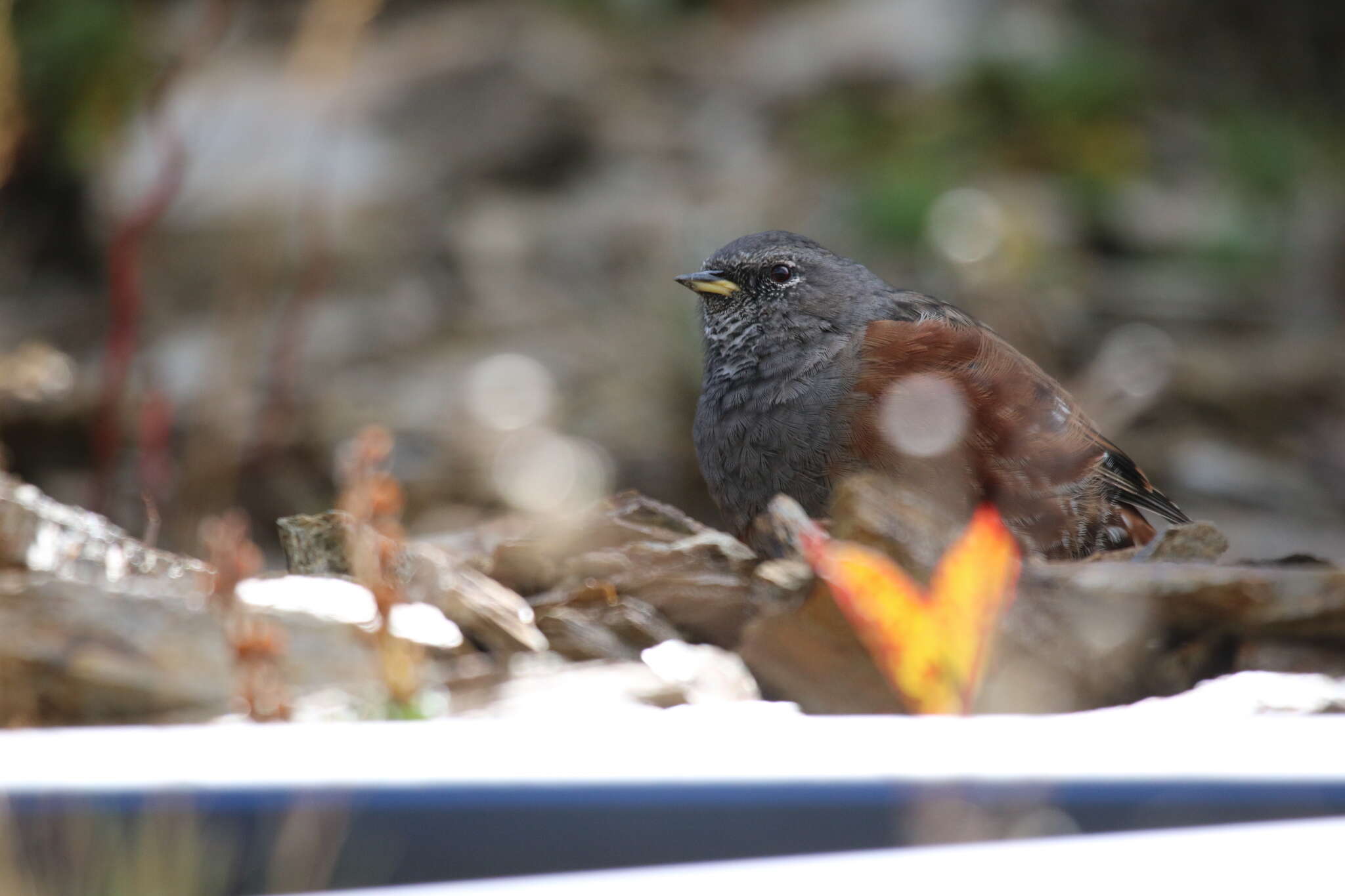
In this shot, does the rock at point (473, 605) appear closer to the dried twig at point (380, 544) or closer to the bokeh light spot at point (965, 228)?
the dried twig at point (380, 544)

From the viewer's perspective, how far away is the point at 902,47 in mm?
8008

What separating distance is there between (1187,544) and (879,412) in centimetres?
61

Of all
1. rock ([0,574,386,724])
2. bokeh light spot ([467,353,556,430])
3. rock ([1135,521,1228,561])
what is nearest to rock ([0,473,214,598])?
rock ([0,574,386,724])

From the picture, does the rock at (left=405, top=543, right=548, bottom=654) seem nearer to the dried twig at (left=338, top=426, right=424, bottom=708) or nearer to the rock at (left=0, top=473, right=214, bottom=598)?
the dried twig at (left=338, top=426, right=424, bottom=708)

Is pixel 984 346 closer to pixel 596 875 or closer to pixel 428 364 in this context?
pixel 596 875

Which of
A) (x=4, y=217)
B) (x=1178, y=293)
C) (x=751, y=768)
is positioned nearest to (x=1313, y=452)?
(x=1178, y=293)

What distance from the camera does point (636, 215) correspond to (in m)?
7.49

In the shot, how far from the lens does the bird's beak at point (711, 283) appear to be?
3.17 meters

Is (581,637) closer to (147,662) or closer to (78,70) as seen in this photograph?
(147,662)

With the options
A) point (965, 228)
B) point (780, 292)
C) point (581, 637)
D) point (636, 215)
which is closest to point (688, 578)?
point (581, 637)

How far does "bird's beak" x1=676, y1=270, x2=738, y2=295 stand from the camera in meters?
3.17

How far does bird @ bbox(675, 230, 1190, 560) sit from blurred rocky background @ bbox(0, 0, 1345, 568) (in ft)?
8.90

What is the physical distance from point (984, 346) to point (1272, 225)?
5501 millimetres

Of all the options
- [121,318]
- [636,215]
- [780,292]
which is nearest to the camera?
[780,292]
